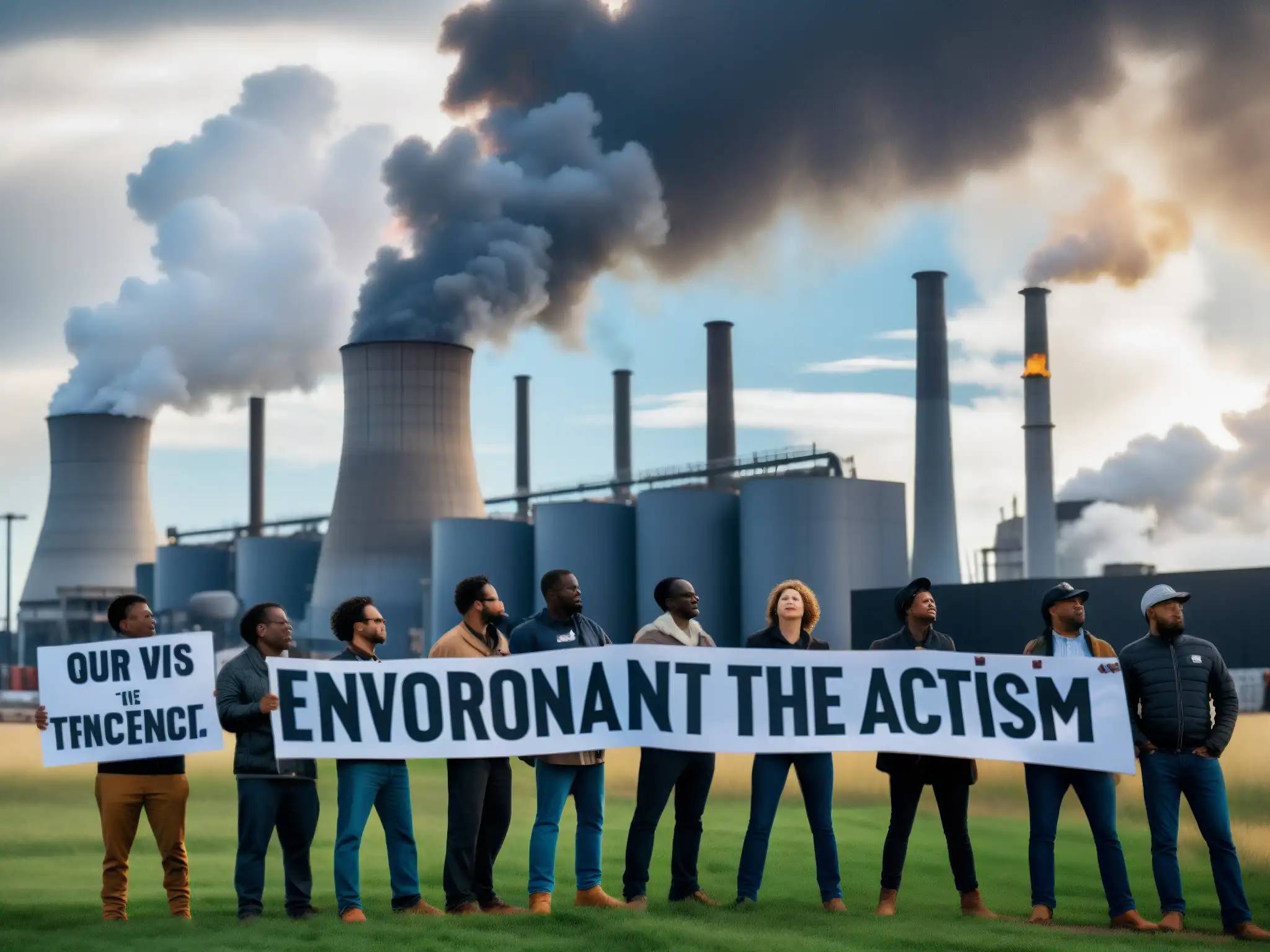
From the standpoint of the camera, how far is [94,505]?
203ft

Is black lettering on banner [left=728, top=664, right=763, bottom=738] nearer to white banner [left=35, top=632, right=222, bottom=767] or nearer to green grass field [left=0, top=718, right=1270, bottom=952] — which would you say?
green grass field [left=0, top=718, right=1270, bottom=952]

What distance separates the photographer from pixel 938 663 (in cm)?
823

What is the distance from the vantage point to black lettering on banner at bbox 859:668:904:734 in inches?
321

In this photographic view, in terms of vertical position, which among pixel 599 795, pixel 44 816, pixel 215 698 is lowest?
pixel 44 816

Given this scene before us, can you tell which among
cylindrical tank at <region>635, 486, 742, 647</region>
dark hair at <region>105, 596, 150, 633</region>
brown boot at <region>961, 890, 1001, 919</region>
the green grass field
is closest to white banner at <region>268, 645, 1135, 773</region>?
brown boot at <region>961, 890, 1001, 919</region>

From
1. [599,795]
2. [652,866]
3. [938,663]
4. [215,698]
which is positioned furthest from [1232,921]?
[215,698]

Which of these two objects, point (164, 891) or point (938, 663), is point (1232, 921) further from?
point (164, 891)

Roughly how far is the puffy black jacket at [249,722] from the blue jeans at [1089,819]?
3718 mm

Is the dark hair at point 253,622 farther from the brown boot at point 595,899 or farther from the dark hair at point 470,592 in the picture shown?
the brown boot at point 595,899

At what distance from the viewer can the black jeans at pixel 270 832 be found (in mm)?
7602

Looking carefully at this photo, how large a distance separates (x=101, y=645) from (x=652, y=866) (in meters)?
4.03

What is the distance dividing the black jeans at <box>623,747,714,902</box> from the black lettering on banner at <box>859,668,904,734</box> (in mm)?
884

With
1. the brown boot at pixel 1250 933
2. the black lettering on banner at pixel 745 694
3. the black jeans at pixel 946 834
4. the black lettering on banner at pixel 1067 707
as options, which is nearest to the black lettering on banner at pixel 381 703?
the black lettering on banner at pixel 745 694

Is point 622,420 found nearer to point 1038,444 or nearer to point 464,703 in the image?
point 1038,444
